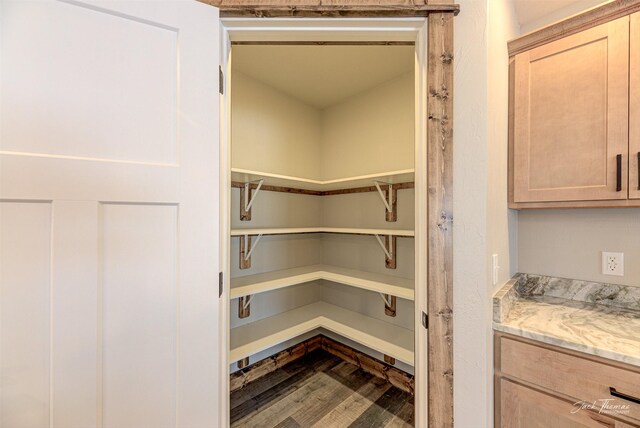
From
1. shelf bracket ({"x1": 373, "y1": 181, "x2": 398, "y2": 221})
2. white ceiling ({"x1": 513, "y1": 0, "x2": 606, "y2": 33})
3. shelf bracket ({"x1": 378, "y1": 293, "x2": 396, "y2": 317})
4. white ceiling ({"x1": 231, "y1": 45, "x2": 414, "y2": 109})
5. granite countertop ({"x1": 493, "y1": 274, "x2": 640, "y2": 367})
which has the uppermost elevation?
white ceiling ({"x1": 231, "y1": 45, "x2": 414, "y2": 109})

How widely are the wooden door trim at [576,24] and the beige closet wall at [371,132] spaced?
2.69ft

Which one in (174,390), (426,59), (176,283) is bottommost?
(174,390)

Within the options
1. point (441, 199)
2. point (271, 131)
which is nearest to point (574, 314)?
point (441, 199)

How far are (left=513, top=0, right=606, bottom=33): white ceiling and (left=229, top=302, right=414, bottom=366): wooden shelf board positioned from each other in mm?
2074

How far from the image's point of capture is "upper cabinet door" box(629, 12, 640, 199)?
3.20 feet

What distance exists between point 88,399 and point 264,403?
130 cm

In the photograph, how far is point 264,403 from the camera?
1.75 metres

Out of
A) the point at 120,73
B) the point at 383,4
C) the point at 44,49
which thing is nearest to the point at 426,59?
the point at 383,4

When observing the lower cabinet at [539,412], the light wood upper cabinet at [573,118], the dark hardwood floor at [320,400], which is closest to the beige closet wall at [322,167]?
the dark hardwood floor at [320,400]

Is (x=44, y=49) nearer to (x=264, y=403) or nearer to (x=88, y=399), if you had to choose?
(x=88, y=399)

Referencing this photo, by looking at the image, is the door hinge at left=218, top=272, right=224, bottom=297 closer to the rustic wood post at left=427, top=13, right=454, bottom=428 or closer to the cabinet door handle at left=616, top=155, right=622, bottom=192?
the rustic wood post at left=427, top=13, right=454, bottom=428

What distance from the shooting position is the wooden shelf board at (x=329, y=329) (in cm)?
169

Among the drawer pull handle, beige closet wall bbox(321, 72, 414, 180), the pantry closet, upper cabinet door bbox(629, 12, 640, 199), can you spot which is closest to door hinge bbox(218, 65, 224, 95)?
the pantry closet

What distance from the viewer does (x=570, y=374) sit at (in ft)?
2.92
